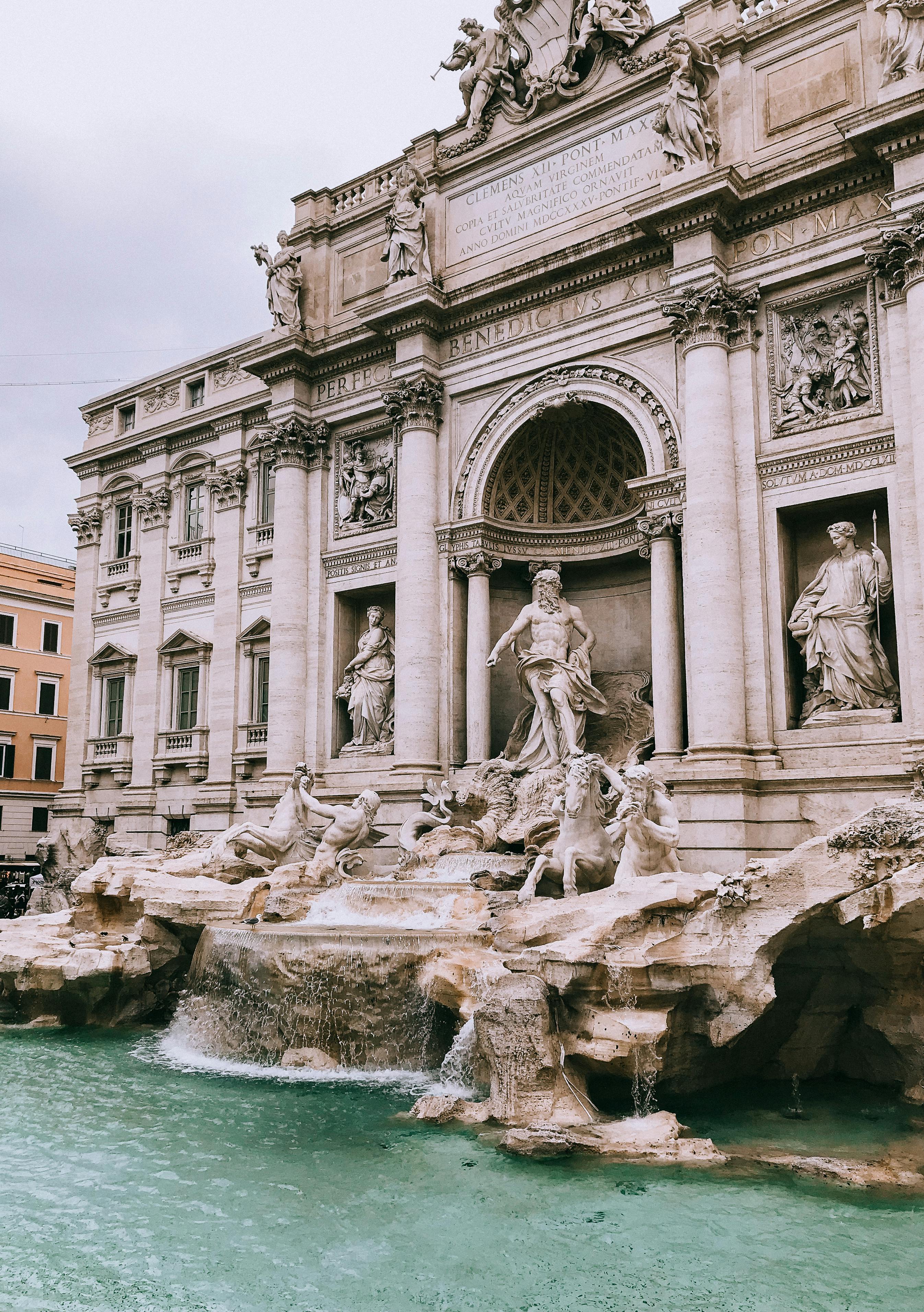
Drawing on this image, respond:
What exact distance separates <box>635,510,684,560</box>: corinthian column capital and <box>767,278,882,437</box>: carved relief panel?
6.03 ft

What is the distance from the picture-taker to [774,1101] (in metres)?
10.0

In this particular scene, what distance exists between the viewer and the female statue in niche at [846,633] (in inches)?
568

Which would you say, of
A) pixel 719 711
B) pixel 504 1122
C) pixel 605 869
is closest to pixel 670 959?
pixel 504 1122

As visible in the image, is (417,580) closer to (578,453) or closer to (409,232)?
(578,453)

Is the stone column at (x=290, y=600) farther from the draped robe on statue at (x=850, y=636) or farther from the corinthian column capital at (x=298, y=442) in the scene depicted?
the draped robe on statue at (x=850, y=636)

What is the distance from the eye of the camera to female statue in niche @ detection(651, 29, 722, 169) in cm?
1617

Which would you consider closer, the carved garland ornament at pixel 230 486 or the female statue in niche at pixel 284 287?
the female statue in niche at pixel 284 287

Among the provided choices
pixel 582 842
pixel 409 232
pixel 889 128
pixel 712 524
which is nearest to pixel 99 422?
pixel 409 232

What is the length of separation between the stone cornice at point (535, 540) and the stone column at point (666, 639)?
182 cm

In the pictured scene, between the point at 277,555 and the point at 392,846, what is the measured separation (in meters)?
6.60

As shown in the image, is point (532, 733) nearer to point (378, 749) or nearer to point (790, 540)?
point (378, 749)

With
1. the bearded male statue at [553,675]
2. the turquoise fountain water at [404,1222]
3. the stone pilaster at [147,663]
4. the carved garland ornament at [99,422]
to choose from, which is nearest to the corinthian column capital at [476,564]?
the bearded male statue at [553,675]

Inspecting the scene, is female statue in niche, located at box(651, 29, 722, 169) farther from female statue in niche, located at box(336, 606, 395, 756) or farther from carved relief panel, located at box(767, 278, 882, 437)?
female statue in niche, located at box(336, 606, 395, 756)

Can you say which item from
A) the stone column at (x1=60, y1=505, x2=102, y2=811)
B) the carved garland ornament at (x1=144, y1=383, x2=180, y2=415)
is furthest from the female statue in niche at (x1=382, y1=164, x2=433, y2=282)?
the stone column at (x1=60, y1=505, x2=102, y2=811)
